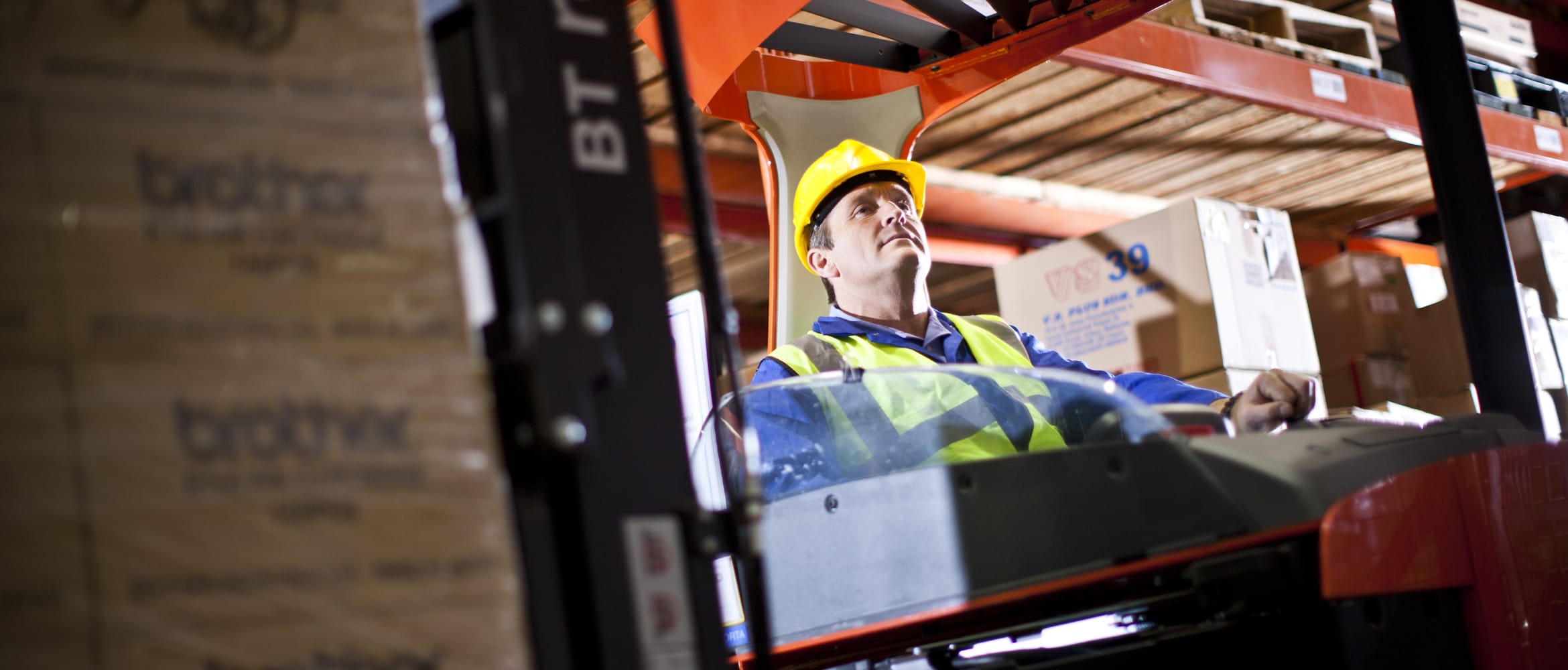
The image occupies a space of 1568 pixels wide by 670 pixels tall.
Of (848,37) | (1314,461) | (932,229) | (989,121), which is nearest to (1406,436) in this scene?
(1314,461)

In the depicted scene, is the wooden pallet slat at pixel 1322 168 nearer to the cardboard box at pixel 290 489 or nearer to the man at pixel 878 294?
the man at pixel 878 294

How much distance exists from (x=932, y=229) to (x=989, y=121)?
0.68m

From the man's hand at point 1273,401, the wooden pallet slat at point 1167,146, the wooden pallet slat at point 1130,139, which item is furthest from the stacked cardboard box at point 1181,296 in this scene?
the man's hand at point 1273,401

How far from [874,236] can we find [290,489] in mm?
2525

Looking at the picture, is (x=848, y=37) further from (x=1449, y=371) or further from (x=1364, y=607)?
(x=1449, y=371)

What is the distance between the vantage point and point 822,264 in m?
3.56

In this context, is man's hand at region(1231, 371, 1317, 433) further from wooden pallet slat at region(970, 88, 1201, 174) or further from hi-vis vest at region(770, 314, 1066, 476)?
wooden pallet slat at region(970, 88, 1201, 174)

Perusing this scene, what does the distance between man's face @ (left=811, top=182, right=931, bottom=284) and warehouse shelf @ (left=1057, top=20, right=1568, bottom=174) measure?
112 centimetres

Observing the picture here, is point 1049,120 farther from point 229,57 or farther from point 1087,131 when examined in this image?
point 229,57

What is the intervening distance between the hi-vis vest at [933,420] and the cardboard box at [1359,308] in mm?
3528

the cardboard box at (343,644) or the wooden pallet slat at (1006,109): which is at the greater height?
the wooden pallet slat at (1006,109)

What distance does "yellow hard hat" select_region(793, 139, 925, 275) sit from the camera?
348 centimetres

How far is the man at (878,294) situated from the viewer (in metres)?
3.14

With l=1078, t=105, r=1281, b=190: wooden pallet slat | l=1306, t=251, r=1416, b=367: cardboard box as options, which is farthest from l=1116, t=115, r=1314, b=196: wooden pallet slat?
l=1306, t=251, r=1416, b=367: cardboard box
